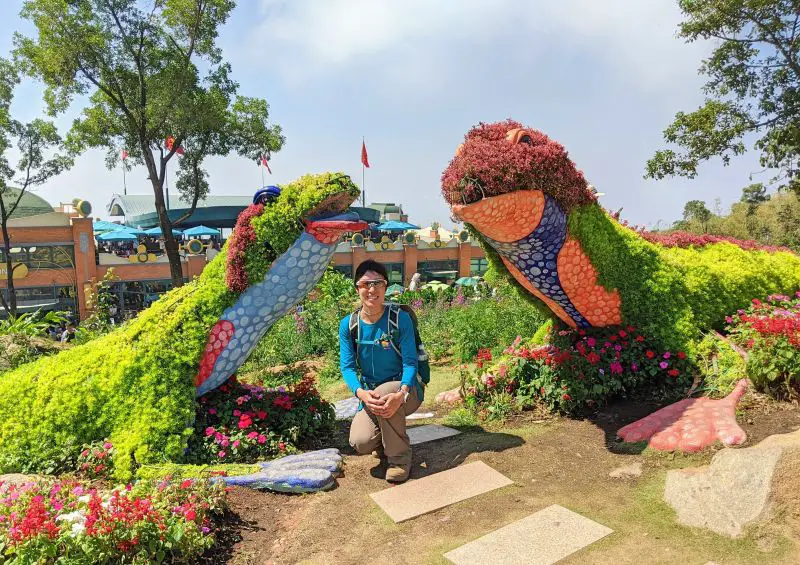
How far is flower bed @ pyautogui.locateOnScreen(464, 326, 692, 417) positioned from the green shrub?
0.57 feet

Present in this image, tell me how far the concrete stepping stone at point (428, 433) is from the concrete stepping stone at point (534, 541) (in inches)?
66.2

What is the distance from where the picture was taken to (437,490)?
12.1ft

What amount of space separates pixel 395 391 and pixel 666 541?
193 cm

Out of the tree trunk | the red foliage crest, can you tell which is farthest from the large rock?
the tree trunk

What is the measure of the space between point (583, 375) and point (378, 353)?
7.13 feet

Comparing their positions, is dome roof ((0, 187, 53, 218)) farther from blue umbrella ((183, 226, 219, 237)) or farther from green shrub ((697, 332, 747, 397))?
green shrub ((697, 332, 747, 397))

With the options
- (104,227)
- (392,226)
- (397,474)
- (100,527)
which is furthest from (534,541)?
(392,226)

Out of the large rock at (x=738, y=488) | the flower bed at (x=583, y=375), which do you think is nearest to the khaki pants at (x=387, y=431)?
the flower bed at (x=583, y=375)

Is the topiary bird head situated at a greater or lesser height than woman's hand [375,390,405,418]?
greater

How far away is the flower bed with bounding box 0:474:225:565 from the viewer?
269 centimetres

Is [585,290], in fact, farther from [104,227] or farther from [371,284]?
[104,227]

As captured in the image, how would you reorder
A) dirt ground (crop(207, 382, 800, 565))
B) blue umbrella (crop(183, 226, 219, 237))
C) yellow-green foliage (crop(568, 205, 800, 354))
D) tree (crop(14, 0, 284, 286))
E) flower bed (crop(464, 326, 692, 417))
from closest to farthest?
dirt ground (crop(207, 382, 800, 565))
flower bed (crop(464, 326, 692, 417))
yellow-green foliage (crop(568, 205, 800, 354))
tree (crop(14, 0, 284, 286))
blue umbrella (crop(183, 226, 219, 237))

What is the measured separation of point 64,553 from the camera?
107 inches

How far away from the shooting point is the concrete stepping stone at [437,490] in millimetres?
3473
